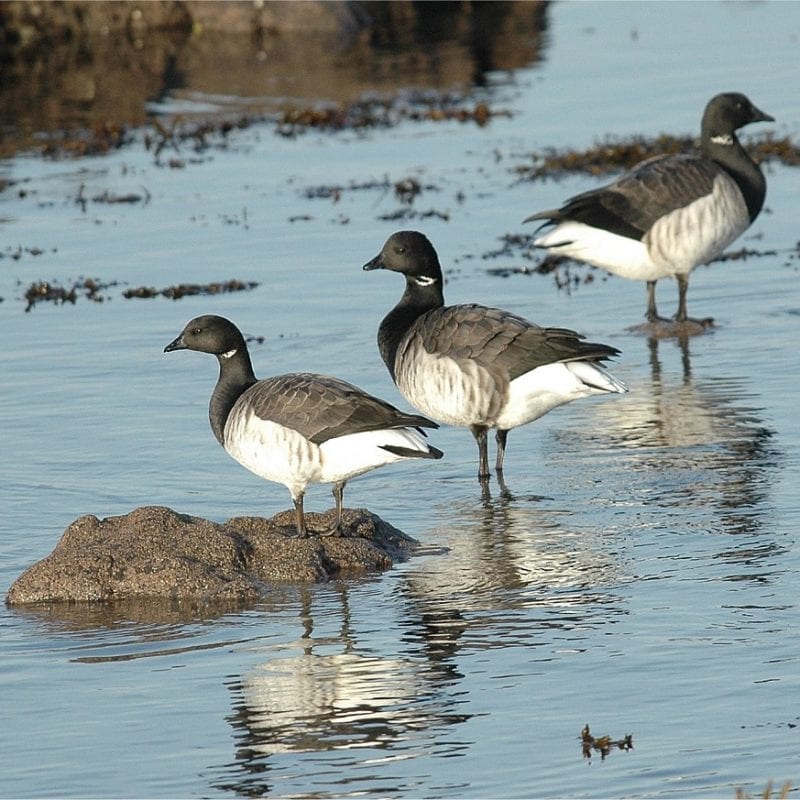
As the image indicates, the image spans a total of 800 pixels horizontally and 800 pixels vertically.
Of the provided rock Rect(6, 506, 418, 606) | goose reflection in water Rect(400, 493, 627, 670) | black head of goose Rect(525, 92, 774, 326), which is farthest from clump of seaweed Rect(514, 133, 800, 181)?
rock Rect(6, 506, 418, 606)

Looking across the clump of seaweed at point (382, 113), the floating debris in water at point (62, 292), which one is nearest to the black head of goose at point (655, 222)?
the floating debris in water at point (62, 292)

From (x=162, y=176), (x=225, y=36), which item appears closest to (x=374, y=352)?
(x=162, y=176)

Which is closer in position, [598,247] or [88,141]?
[598,247]

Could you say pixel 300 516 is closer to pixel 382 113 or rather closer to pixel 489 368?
pixel 489 368

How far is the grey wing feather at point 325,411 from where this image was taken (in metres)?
9.53

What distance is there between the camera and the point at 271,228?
19734 mm

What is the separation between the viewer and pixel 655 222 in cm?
1551

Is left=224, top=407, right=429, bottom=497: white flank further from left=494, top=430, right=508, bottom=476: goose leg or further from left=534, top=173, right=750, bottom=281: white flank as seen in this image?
left=534, top=173, right=750, bottom=281: white flank

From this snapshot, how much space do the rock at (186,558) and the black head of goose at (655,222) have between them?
6283 mm

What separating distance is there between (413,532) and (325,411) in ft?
3.86

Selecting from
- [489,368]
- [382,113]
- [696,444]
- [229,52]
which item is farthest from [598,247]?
[229,52]

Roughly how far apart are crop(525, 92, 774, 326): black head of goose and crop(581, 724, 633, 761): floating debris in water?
8.96 m

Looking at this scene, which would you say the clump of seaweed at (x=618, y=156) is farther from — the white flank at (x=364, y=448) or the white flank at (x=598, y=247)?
the white flank at (x=364, y=448)

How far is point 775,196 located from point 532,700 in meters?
14.3
